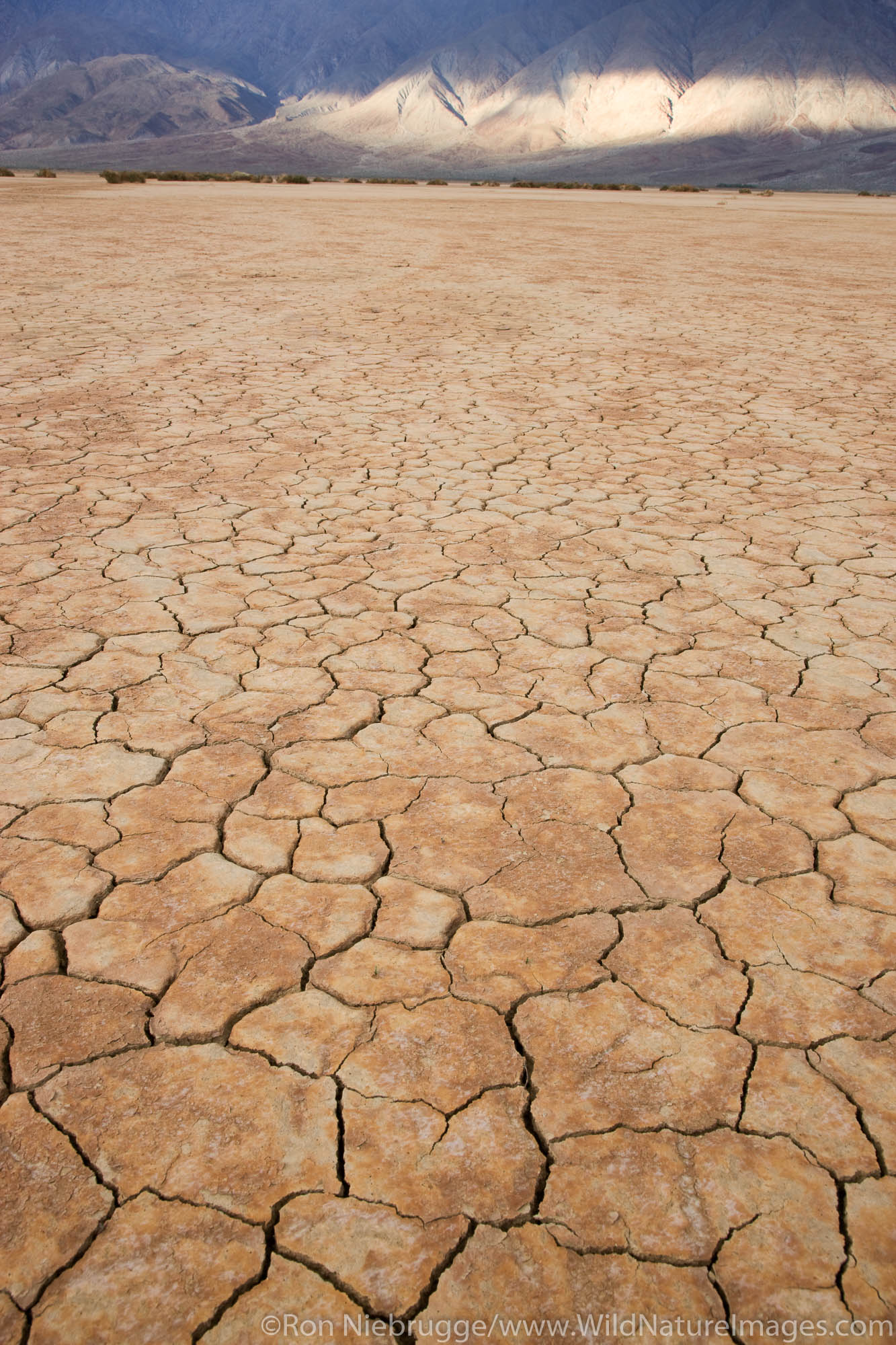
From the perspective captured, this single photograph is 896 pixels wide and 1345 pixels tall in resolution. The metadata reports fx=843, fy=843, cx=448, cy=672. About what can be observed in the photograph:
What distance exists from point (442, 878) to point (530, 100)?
93.1 metres

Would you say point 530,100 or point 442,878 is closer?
point 442,878

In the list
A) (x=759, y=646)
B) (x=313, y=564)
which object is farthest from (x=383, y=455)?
(x=759, y=646)

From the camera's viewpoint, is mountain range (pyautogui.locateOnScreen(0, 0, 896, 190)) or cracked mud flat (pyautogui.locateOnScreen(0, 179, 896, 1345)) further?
mountain range (pyautogui.locateOnScreen(0, 0, 896, 190))

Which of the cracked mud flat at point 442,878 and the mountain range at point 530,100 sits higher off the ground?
the mountain range at point 530,100

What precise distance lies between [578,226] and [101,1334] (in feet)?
59.6

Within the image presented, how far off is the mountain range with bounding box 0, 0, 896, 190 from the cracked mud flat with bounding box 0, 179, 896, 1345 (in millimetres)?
59217

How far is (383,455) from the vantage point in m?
4.26

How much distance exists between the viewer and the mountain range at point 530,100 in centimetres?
6488

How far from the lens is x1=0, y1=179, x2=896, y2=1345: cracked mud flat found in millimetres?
1156

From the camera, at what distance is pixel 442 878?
1.76 m

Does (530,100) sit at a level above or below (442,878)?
above

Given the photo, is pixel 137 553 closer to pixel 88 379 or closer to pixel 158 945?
pixel 158 945

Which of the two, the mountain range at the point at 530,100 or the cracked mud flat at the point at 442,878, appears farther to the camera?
the mountain range at the point at 530,100

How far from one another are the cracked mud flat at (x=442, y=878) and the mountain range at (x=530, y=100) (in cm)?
5922
